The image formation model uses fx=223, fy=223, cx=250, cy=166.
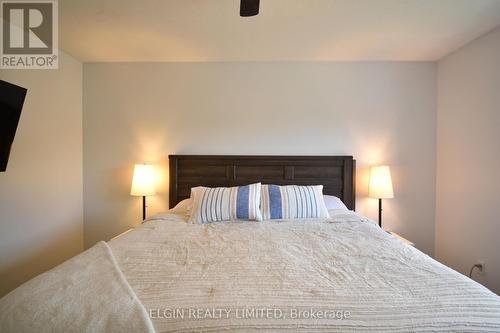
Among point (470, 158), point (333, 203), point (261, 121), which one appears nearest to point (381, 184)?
point (333, 203)

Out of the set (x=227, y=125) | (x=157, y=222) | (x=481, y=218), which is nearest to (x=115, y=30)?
(x=227, y=125)

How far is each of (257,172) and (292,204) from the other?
650 mm

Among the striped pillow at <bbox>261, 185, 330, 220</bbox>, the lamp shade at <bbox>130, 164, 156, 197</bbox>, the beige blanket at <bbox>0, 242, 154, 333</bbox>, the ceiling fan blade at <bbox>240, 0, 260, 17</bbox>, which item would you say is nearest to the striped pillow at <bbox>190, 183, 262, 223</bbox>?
the striped pillow at <bbox>261, 185, 330, 220</bbox>

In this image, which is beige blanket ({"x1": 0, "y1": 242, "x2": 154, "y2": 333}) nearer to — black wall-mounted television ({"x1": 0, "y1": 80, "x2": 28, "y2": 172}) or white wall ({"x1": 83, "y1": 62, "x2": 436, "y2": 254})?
black wall-mounted television ({"x1": 0, "y1": 80, "x2": 28, "y2": 172})

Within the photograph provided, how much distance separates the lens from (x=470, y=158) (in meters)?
2.14

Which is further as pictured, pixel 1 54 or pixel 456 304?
pixel 1 54

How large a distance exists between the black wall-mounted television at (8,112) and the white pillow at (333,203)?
2.69 metres

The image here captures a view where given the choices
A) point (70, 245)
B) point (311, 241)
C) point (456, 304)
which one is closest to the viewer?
point (456, 304)

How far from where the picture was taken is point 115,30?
196cm

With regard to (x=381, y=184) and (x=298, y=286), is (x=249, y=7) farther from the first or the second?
(x=381, y=184)

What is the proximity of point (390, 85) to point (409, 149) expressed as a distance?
762 mm

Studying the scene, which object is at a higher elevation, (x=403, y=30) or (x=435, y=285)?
(x=403, y=30)

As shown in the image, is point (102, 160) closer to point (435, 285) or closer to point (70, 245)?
point (70, 245)

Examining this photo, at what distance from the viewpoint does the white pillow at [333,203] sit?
226cm
